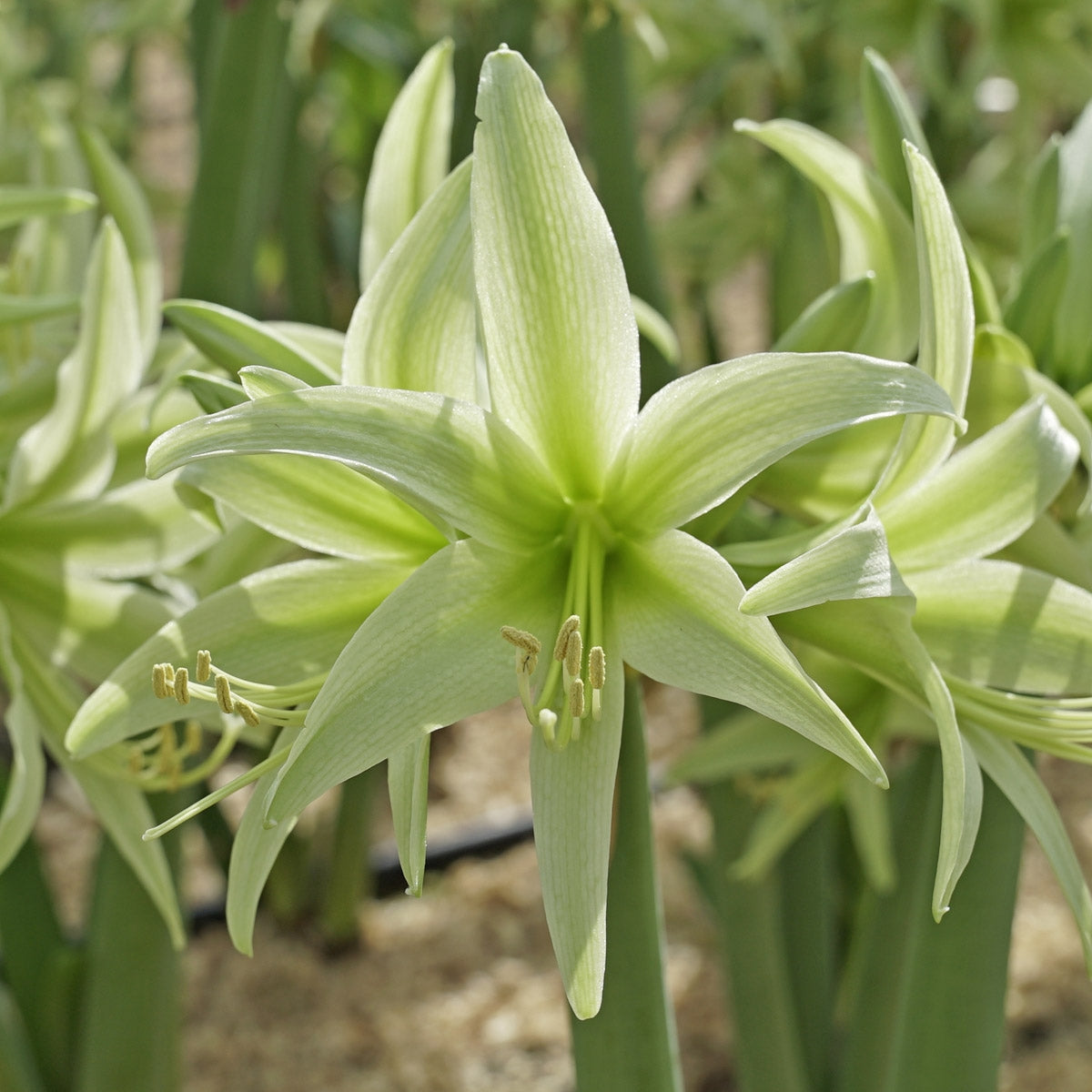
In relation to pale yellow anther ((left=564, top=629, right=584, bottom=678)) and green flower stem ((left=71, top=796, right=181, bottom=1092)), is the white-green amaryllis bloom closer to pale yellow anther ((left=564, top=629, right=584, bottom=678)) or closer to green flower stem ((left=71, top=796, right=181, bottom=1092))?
pale yellow anther ((left=564, top=629, right=584, bottom=678))

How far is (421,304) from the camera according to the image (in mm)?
562

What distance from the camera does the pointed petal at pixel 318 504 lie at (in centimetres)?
56

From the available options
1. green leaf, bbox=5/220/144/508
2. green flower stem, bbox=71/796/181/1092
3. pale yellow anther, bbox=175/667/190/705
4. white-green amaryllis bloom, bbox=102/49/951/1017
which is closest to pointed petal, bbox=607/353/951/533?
white-green amaryllis bloom, bbox=102/49/951/1017

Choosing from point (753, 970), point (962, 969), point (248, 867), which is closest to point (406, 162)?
point (248, 867)

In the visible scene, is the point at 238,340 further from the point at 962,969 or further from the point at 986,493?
the point at 962,969

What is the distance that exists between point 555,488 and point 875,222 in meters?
0.25

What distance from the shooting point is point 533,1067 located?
1448 millimetres

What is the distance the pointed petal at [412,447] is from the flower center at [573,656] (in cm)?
3

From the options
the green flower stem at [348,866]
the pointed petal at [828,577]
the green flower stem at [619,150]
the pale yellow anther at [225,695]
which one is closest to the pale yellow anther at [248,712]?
the pale yellow anther at [225,695]

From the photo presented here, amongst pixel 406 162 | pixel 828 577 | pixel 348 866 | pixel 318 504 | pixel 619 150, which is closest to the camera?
pixel 828 577

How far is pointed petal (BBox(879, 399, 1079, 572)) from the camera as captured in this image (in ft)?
1.83

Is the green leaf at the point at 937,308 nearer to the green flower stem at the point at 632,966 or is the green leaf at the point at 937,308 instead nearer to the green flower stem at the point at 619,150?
the green flower stem at the point at 632,966

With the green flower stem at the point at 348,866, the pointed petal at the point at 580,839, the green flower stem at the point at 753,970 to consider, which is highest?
the pointed petal at the point at 580,839

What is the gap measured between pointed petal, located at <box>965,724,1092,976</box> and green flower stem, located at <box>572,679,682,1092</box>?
0.53 ft
